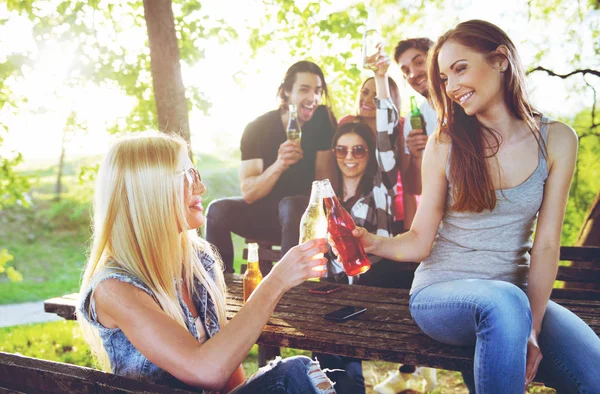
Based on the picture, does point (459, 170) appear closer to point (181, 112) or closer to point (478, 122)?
point (478, 122)

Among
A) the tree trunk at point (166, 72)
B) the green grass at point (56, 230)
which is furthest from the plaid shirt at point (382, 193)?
the green grass at point (56, 230)

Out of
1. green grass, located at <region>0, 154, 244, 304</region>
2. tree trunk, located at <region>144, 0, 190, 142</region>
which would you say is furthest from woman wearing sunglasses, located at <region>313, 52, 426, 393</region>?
green grass, located at <region>0, 154, 244, 304</region>

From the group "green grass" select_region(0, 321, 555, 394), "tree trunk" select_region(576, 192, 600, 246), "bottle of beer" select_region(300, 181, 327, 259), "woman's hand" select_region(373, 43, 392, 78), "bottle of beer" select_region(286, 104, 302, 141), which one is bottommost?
"green grass" select_region(0, 321, 555, 394)

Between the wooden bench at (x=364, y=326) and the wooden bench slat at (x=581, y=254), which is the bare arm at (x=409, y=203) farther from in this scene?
the wooden bench at (x=364, y=326)

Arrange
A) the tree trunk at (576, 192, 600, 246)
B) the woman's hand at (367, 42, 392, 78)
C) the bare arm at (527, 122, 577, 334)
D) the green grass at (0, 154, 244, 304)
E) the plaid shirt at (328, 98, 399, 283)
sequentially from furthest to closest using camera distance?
1. the green grass at (0, 154, 244, 304)
2. the tree trunk at (576, 192, 600, 246)
3. the plaid shirt at (328, 98, 399, 283)
4. the woman's hand at (367, 42, 392, 78)
5. the bare arm at (527, 122, 577, 334)

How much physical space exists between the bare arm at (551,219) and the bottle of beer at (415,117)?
76.1 inches

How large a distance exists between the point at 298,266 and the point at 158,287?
490mm

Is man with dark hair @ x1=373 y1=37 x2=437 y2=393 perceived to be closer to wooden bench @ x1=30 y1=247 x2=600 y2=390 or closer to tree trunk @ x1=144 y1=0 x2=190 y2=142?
wooden bench @ x1=30 y1=247 x2=600 y2=390

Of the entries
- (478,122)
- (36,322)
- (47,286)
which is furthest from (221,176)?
(478,122)

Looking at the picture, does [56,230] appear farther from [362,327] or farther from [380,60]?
[362,327]

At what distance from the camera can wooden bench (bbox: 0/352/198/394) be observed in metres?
1.50

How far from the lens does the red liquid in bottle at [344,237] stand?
261 cm

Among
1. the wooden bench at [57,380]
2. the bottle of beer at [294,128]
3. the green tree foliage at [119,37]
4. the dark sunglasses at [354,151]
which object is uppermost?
the green tree foliage at [119,37]

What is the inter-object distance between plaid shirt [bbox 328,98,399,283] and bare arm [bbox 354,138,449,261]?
1.84 m
